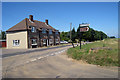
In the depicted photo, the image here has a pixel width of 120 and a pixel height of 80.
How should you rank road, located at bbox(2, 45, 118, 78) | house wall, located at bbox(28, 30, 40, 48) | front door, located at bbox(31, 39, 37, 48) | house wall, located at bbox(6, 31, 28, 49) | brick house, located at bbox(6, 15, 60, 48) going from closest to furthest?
road, located at bbox(2, 45, 118, 78) → house wall, located at bbox(6, 31, 28, 49) → brick house, located at bbox(6, 15, 60, 48) → house wall, located at bbox(28, 30, 40, 48) → front door, located at bbox(31, 39, 37, 48)

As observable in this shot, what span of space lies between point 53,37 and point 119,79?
3018 cm

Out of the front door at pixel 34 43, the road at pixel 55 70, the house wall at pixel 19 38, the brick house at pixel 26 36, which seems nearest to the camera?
the road at pixel 55 70

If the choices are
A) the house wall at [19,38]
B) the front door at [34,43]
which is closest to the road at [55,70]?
the house wall at [19,38]

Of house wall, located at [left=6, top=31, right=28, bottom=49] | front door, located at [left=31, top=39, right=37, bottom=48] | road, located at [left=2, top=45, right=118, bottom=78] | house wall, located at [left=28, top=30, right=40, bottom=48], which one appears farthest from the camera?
front door, located at [left=31, top=39, right=37, bottom=48]

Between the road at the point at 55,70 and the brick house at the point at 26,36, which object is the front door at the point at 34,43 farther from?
the road at the point at 55,70

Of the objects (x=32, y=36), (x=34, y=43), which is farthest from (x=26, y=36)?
(x=34, y=43)

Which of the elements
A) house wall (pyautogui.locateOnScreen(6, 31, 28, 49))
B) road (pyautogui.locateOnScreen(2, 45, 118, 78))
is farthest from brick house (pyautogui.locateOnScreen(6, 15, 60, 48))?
road (pyautogui.locateOnScreen(2, 45, 118, 78))

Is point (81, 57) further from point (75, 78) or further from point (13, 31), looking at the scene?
point (13, 31)

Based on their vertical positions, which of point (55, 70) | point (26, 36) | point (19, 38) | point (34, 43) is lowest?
point (55, 70)

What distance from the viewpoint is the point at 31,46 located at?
25469 mm

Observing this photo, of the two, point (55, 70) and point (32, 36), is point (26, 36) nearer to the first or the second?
point (32, 36)

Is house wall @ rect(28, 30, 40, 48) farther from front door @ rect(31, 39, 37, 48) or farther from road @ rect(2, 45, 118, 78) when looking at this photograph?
road @ rect(2, 45, 118, 78)

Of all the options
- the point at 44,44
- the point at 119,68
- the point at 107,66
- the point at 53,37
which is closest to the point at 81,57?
the point at 107,66

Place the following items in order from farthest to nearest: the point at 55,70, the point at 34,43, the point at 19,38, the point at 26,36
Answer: the point at 34,43, the point at 19,38, the point at 26,36, the point at 55,70
